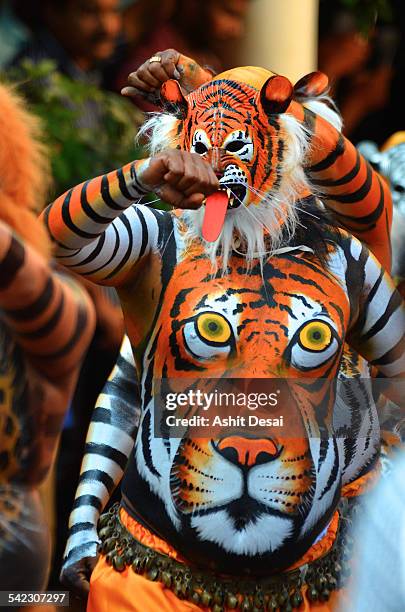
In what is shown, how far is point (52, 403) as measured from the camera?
8.45 ft

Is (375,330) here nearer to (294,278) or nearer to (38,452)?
(294,278)

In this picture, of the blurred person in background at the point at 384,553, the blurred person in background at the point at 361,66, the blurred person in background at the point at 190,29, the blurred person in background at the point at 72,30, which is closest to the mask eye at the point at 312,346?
the blurred person in background at the point at 384,553

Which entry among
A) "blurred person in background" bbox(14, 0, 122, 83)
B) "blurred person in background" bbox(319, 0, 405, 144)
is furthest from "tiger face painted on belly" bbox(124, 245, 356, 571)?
"blurred person in background" bbox(319, 0, 405, 144)

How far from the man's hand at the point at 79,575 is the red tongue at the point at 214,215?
29.1 inches

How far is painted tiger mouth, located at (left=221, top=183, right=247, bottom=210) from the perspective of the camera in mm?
2791

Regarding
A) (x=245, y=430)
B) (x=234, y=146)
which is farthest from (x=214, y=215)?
(x=245, y=430)

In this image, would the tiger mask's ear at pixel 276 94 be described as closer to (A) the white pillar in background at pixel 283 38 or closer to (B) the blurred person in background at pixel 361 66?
(A) the white pillar in background at pixel 283 38

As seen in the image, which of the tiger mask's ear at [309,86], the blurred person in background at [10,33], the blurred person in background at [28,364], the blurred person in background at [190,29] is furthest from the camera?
the blurred person in background at [190,29]

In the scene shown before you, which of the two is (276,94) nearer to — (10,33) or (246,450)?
(246,450)

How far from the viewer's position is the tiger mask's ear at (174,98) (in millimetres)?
2900

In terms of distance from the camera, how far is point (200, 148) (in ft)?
9.29

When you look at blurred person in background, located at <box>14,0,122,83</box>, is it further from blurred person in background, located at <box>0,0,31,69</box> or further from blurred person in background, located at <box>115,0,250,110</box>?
blurred person in background, located at <box>115,0,250,110</box>

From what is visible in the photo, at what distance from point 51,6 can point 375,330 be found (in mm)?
2810

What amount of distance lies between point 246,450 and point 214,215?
471 millimetres
